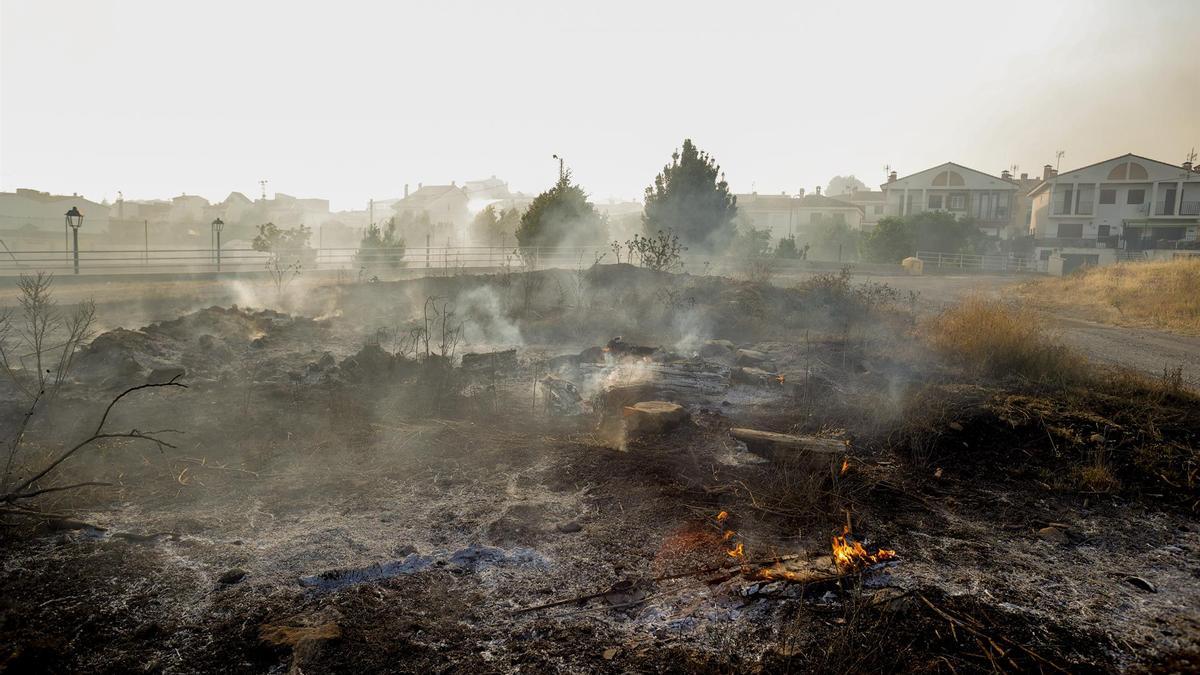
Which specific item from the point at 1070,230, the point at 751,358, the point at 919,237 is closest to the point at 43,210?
the point at 751,358

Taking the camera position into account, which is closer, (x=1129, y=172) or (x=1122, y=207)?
(x=1129, y=172)

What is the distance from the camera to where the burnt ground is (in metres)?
3.75

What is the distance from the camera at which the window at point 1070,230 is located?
4569 cm

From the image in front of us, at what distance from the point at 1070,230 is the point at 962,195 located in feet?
23.6

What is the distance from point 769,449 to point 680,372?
12.5 ft

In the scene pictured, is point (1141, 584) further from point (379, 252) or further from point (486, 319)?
point (379, 252)

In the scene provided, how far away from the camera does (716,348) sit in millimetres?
12391

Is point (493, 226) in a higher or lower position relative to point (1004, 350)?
higher

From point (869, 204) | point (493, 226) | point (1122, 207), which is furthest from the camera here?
point (869, 204)

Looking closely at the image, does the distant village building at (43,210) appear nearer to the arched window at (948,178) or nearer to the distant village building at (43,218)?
the distant village building at (43,218)

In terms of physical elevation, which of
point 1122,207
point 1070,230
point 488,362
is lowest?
point 488,362

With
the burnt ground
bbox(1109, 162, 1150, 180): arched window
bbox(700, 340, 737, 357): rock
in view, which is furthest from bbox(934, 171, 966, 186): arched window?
the burnt ground

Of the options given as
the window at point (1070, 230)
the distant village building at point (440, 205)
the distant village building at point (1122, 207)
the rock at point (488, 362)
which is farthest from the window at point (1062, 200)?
the rock at point (488, 362)

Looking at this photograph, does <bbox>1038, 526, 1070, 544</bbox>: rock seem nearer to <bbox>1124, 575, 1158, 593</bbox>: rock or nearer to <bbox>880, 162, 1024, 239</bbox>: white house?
<bbox>1124, 575, 1158, 593</bbox>: rock
